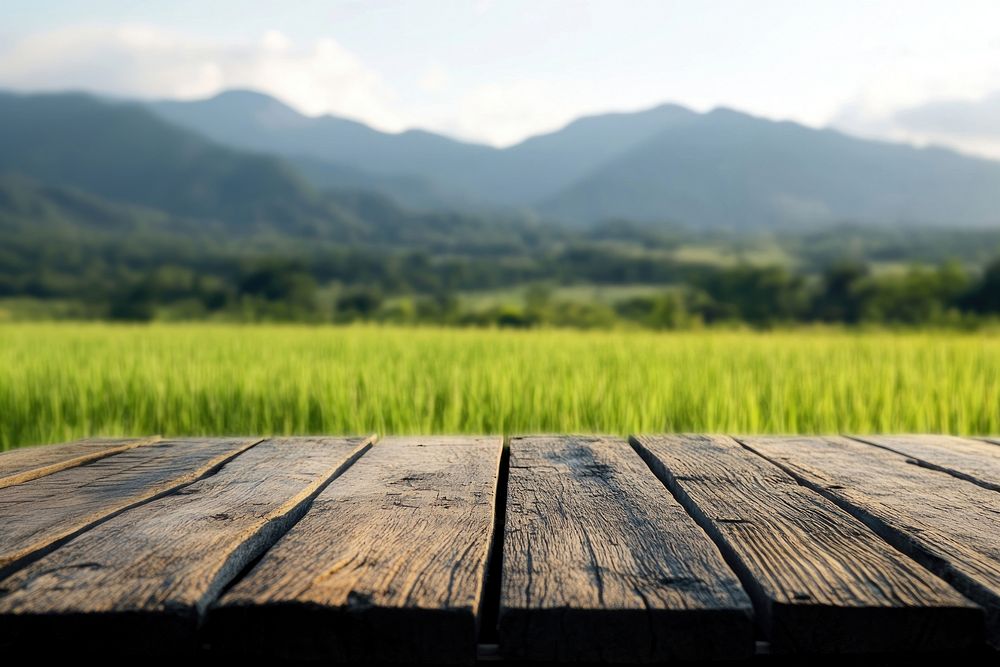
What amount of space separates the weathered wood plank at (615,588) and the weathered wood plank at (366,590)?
0.16 feet

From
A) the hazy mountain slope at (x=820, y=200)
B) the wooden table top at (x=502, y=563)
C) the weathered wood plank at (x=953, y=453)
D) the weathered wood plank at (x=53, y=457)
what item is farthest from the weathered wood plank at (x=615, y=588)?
the hazy mountain slope at (x=820, y=200)

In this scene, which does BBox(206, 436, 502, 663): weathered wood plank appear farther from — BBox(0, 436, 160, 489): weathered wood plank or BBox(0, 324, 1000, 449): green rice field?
BBox(0, 324, 1000, 449): green rice field

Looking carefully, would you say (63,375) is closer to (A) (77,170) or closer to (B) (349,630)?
(B) (349,630)

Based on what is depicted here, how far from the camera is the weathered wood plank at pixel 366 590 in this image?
0.75 meters

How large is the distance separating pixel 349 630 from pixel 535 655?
7.7 inches

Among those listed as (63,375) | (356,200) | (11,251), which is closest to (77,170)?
(356,200)

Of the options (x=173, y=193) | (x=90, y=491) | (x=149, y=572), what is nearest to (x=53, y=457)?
(x=90, y=491)

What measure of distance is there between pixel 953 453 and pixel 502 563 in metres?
1.27

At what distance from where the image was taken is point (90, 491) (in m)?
1.29

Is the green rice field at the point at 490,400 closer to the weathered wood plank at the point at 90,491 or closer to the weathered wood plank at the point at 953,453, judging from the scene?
the weathered wood plank at the point at 953,453

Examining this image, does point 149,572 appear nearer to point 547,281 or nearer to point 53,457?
point 53,457

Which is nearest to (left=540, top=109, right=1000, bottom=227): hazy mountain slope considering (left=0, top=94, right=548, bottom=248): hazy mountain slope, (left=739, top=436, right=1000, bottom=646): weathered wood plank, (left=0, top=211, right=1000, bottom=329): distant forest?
(left=0, top=94, right=548, bottom=248): hazy mountain slope

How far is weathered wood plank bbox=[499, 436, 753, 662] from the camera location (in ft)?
2.47

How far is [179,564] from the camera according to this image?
2.81 feet
